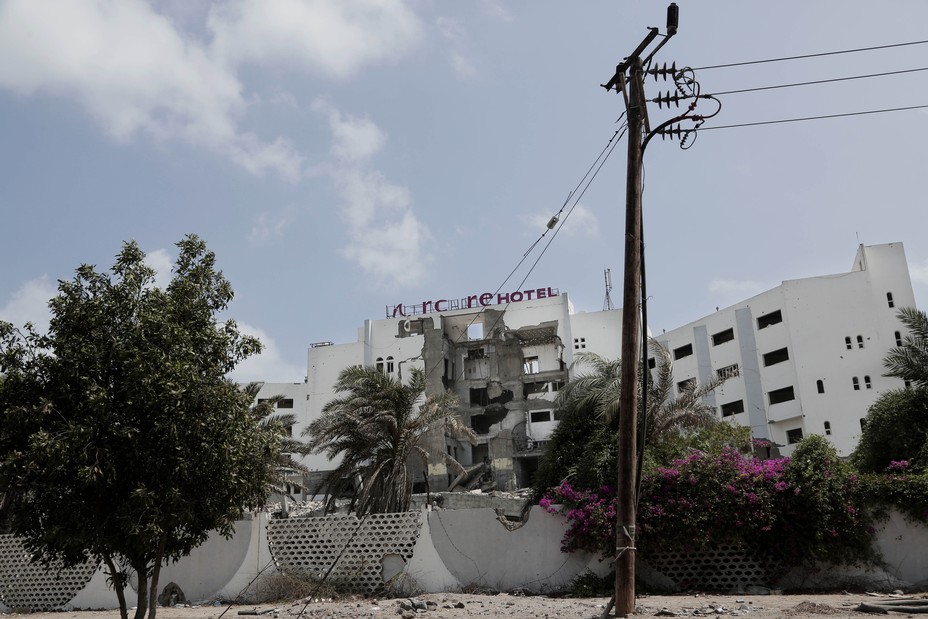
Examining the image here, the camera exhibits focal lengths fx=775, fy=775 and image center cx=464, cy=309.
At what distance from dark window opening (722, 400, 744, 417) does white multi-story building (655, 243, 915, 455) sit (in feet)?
0.26

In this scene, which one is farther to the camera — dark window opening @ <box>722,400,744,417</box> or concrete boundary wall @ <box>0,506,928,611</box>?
dark window opening @ <box>722,400,744,417</box>

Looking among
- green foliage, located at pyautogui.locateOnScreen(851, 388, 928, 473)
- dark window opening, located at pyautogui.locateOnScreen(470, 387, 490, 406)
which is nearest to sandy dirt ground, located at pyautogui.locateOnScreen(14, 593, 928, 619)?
green foliage, located at pyautogui.locateOnScreen(851, 388, 928, 473)

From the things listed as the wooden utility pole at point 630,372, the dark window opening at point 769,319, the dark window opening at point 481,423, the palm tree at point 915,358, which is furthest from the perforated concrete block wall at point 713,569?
the dark window opening at point 481,423

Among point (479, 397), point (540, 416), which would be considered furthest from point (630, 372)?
point (479, 397)

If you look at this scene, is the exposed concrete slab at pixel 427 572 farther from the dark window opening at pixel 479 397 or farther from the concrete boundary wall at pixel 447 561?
the dark window opening at pixel 479 397

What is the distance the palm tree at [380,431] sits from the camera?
2736 cm

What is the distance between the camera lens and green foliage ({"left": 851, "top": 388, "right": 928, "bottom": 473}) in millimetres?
25391

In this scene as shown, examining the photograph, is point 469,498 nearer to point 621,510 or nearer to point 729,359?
point 729,359

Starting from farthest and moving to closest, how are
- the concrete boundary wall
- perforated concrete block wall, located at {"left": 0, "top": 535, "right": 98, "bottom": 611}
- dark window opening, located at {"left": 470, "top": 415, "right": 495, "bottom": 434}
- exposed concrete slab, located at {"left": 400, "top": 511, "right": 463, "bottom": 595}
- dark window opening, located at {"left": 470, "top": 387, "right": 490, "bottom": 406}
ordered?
dark window opening, located at {"left": 470, "top": 387, "right": 490, "bottom": 406} → dark window opening, located at {"left": 470, "top": 415, "right": 495, "bottom": 434} → perforated concrete block wall, located at {"left": 0, "top": 535, "right": 98, "bottom": 611} → exposed concrete slab, located at {"left": 400, "top": 511, "right": 463, "bottom": 595} → the concrete boundary wall

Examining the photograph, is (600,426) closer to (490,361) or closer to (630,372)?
(630,372)

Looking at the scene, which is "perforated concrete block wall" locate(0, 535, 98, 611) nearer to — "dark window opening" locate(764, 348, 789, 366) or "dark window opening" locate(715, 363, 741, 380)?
Answer: "dark window opening" locate(715, 363, 741, 380)

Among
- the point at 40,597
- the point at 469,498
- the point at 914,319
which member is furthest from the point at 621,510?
the point at 469,498

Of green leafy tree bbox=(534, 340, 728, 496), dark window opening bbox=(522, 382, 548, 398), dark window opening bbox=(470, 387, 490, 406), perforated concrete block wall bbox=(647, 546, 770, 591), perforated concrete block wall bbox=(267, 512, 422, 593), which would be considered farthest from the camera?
dark window opening bbox=(470, 387, 490, 406)

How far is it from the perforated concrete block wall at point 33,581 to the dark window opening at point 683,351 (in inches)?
2009
